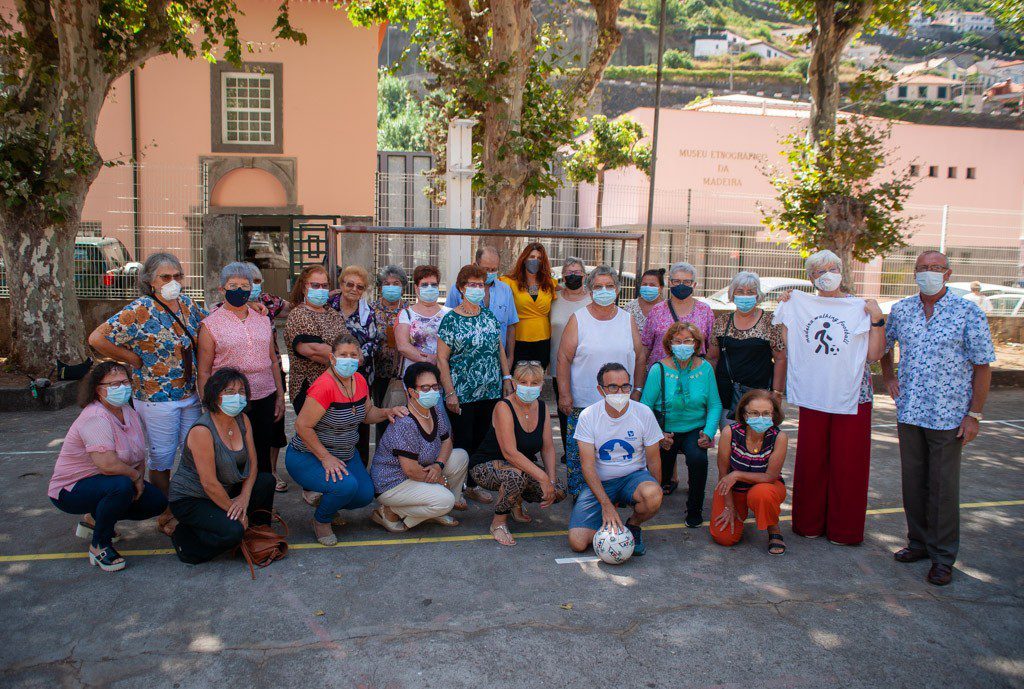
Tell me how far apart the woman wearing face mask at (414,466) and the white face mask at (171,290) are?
1.59 meters

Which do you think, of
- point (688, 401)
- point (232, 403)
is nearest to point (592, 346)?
point (688, 401)

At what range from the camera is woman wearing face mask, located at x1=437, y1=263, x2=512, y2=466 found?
6051 millimetres

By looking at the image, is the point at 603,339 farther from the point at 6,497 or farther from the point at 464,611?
the point at 6,497

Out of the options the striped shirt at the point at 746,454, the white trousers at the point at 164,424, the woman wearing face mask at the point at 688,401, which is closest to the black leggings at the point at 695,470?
the woman wearing face mask at the point at 688,401

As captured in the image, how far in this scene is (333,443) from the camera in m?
5.39

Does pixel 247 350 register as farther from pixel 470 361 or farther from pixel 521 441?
pixel 521 441

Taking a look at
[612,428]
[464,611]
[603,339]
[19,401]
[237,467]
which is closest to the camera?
[464,611]

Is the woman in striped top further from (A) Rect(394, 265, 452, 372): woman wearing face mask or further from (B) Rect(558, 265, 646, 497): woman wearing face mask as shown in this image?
(A) Rect(394, 265, 452, 372): woman wearing face mask

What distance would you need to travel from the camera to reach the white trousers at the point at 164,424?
17.5 feet

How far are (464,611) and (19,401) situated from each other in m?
7.21

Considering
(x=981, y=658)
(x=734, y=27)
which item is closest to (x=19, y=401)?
(x=981, y=658)

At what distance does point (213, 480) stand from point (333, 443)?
0.83 m

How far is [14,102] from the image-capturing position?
9.54 meters

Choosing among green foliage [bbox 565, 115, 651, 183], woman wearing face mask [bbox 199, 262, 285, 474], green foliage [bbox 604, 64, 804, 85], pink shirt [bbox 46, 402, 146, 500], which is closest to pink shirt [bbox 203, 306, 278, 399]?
woman wearing face mask [bbox 199, 262, 285, 474]
